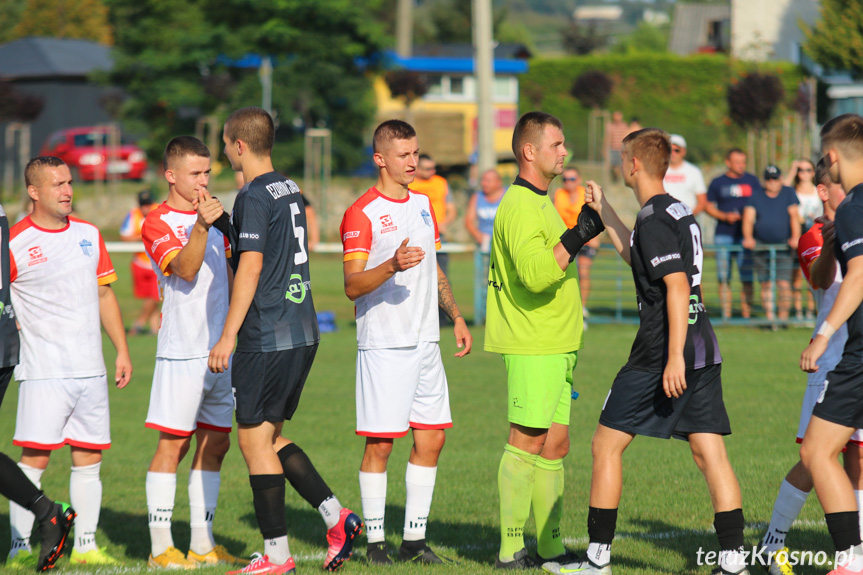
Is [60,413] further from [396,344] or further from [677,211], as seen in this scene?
[677,211]

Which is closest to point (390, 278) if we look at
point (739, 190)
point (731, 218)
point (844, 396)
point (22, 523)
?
point (844, 396)

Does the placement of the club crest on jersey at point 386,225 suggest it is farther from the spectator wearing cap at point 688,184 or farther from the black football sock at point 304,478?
the spectator wearing cap at point 688,184

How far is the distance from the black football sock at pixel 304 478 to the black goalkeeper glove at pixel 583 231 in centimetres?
188

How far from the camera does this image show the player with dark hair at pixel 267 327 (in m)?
5.11

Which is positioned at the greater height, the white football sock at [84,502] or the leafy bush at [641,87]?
the leafy bush at [641,87]

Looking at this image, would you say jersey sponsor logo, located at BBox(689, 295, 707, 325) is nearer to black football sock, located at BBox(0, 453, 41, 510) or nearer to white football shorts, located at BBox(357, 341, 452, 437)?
white football shorts, located at BBox(357, 341, 452, 437)

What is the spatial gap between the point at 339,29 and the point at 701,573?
4234cm

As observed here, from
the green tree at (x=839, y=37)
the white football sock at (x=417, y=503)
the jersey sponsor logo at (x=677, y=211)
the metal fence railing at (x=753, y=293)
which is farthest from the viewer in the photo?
the green tree at (x=839, y=37)

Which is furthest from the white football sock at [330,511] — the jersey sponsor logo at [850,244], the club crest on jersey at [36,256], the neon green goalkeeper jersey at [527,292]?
the jersey sponsor logo at [850,244]

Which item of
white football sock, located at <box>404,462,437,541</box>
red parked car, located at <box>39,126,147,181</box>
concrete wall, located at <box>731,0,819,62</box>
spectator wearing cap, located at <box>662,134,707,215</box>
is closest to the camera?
white football sock, located at <box>404,462,437,541</box>

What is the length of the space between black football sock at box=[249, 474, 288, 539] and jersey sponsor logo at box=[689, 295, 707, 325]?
233cm

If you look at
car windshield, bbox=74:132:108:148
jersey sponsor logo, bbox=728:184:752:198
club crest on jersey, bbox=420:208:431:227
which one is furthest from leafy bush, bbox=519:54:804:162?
club crest on jersey, bbox=420:208:431:227

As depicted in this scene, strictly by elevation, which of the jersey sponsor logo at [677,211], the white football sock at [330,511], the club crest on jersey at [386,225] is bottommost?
the white football sock at [330,511]

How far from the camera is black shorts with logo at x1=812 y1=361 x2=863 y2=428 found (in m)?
4.67
